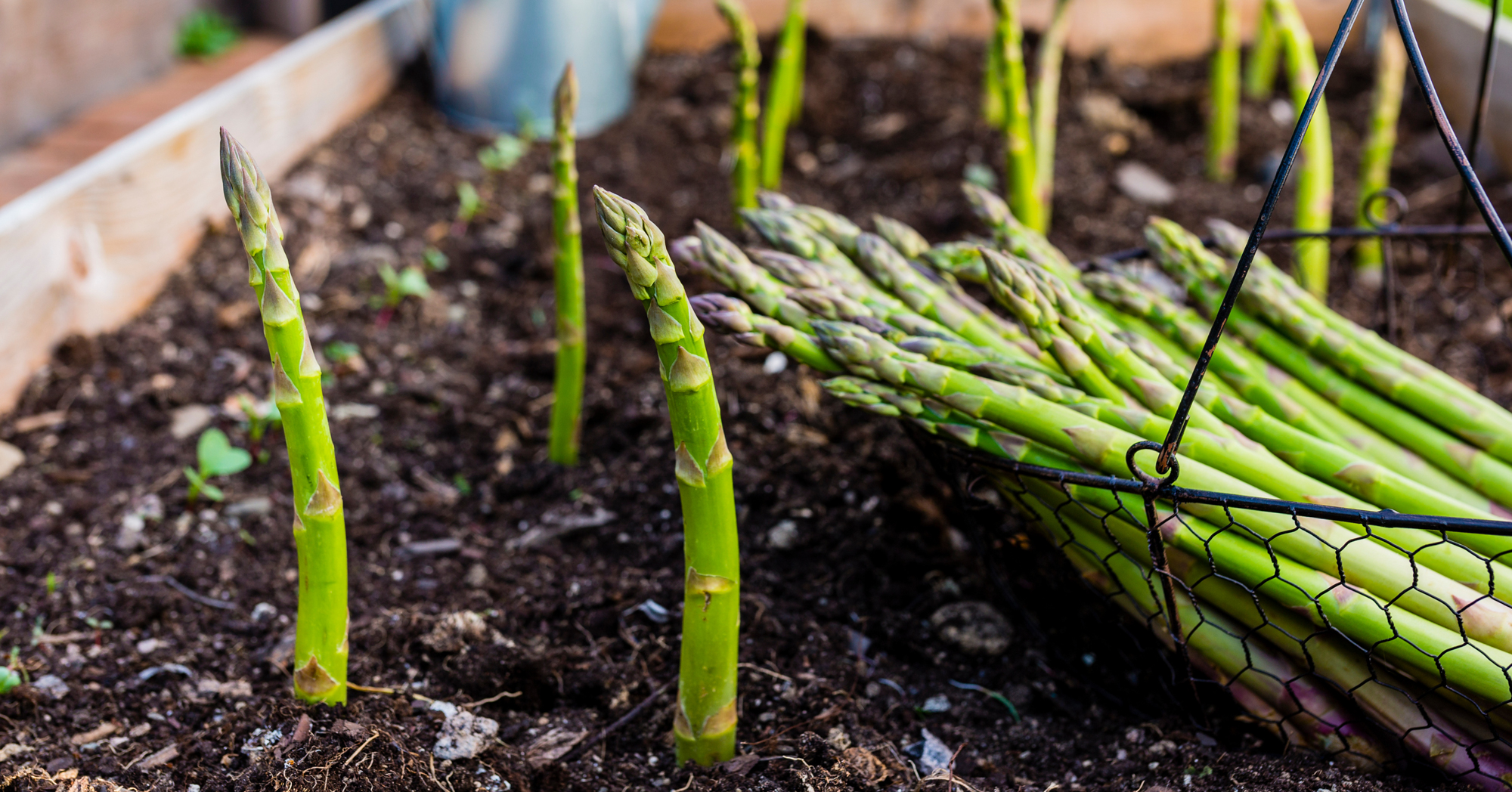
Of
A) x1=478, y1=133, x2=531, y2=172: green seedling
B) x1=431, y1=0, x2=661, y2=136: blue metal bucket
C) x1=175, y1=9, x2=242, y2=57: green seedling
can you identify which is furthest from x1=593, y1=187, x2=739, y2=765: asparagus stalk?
x1=175, y1=9, x2=242, y2=57: green seedling

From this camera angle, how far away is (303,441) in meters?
1.07

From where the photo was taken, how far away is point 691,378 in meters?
1.01

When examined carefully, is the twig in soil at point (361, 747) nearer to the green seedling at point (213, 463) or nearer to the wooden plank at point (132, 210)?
the green seedling at point (213, 463)

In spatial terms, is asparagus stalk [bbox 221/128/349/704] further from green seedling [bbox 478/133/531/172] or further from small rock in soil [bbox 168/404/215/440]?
green seedling [bbox 478/133/531/172]

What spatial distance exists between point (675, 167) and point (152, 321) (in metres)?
1.47

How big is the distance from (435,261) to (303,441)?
5.05 ft

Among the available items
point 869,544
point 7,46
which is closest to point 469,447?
point 869,544

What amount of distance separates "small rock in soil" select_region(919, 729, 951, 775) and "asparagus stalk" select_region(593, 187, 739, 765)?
247 mm

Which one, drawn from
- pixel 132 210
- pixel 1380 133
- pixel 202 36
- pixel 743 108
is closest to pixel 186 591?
pixel 132 210

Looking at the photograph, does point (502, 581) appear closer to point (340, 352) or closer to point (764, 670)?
point (764, 670)

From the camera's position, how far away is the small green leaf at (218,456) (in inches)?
65.7

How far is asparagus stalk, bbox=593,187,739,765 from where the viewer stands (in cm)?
99

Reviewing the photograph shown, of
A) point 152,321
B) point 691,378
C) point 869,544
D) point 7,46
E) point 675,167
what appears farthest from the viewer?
point 675,167

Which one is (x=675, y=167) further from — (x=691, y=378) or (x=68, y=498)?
(x=691, y=378)
